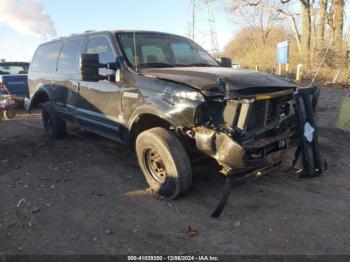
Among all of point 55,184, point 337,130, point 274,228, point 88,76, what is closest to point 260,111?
point 274,228

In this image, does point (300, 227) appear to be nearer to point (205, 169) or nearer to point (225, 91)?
point (225, 91)

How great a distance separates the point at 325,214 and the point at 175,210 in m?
1.61

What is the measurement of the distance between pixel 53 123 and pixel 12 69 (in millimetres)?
6994

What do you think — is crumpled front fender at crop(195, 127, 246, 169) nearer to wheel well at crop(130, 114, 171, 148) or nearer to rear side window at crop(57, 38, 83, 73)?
wheel well at crop(130, 114, 171, 148)

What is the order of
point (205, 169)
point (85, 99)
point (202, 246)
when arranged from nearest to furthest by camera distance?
point (202, 246)
point (205, 169)
point (85, 99)

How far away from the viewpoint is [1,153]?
6.81 meters

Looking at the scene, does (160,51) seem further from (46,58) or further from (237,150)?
(46,58)

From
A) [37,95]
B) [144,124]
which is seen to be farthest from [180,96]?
[37,95]

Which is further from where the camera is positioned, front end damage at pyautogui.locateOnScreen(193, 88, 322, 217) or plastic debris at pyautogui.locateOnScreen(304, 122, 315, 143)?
plastic debris at pyautogui.locateOnScreen(304, 122, 315, 143)

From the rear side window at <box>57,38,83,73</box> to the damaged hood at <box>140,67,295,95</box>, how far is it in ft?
7.14

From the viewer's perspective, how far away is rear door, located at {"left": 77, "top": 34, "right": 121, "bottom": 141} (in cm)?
529

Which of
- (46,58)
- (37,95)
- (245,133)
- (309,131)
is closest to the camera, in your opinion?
(245,133)

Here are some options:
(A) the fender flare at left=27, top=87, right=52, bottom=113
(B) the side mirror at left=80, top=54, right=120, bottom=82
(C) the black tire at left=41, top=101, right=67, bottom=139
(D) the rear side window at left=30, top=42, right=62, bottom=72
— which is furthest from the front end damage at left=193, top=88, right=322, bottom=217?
(A) the fender flare at left=27, top=87, right=52, bottom=113

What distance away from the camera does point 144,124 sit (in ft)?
16.4
